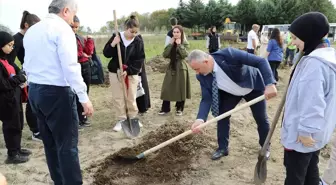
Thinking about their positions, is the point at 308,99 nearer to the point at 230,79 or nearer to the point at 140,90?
the point at 230,79

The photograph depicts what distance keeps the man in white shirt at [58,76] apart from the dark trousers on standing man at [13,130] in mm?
1091

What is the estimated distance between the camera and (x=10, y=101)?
141 inches

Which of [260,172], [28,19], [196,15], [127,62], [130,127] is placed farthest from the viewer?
[196,15]

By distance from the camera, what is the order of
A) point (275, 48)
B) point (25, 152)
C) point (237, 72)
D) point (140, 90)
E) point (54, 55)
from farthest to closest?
point (275, 48), point (140, 90), point (25, 152), point (237, 72), point (54, 55)

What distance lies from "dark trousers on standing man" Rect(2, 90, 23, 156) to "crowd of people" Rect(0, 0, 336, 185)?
0.01 meters

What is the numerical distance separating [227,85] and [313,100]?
57.3 inches

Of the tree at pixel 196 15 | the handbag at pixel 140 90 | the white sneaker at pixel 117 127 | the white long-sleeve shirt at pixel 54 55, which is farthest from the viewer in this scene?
the tree at pixel 196 15

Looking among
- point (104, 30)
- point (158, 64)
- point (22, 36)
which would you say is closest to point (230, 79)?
point (22, 36)

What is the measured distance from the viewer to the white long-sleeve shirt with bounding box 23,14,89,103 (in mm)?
2486

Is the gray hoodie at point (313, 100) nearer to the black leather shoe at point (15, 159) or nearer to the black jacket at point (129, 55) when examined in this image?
the black jacket at point (129, 55)

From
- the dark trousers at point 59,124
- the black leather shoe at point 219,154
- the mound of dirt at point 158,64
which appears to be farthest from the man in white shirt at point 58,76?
the mound of dirt at point 158,64

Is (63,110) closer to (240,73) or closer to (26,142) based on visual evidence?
(240,73)

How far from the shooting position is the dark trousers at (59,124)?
8.50 ft

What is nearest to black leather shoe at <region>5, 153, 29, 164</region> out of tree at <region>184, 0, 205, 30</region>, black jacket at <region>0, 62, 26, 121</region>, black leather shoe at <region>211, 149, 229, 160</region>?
black jacket at <region>0, 62, 26, 121</region>
